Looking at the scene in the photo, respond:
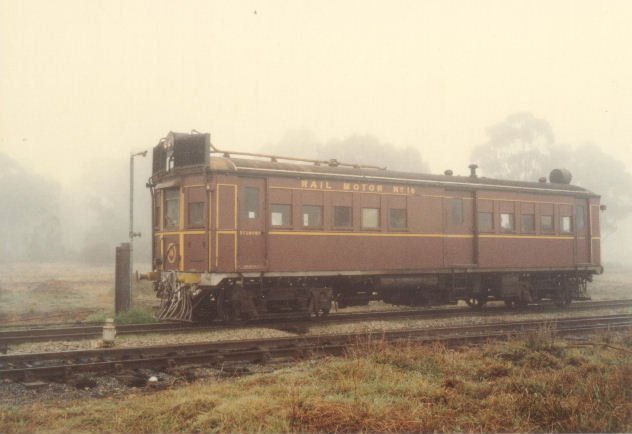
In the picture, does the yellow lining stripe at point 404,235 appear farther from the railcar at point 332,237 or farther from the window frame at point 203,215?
the window frame at point 203,215

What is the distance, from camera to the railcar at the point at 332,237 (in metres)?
13.5

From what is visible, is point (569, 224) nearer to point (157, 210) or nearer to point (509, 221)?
point (509, 221)

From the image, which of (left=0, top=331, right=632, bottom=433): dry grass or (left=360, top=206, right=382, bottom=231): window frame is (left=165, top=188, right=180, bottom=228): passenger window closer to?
(left=360, top=206, right=382, bottom=231): window frame

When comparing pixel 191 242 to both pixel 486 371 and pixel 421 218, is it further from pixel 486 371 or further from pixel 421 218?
pixel 486 371

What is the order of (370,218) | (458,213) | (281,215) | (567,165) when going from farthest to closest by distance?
(567,165)
(458,213)
(370,218)
(281,215)

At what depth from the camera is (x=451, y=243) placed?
17.0 metres

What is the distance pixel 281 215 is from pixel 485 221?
6.88 m

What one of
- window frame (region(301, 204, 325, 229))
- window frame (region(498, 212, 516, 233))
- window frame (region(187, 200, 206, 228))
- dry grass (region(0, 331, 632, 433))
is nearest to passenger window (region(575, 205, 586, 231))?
window frame (region(498, 212, 516, 233))

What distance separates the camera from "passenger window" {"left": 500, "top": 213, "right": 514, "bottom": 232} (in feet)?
59.5

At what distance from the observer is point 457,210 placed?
1730 centimetres

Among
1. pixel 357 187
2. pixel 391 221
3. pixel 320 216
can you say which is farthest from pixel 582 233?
pixel 320 216

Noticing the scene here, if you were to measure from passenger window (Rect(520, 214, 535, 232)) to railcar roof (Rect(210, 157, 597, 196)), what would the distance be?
87 centimetres

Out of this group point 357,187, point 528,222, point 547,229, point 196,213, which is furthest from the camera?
point 547,229

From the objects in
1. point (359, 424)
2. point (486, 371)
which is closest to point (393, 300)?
point (486, 371)
